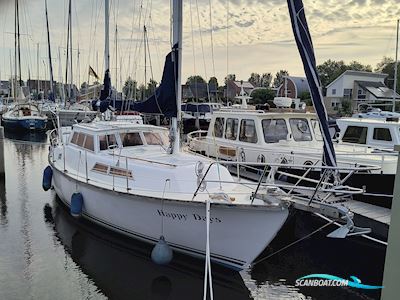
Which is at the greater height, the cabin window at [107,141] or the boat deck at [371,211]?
the cabin window at [107,141]

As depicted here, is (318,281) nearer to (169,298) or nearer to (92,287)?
(169,298)

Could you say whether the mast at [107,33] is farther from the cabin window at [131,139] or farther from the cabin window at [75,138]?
the cabin window at [131,139]

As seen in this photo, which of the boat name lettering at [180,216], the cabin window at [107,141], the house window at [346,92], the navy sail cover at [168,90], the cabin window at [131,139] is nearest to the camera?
the boat name lettering at [180,216]

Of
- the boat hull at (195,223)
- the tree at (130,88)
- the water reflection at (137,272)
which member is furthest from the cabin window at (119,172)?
the tree at (130,88)

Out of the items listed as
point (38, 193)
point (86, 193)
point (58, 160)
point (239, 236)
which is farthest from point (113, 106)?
point (239, 236)

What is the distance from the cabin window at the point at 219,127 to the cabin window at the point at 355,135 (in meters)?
4.10

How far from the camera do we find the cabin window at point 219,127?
12008mm

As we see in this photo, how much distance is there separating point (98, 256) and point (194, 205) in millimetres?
3027

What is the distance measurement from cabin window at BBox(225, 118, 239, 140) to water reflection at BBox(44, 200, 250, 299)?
4601 millimetres

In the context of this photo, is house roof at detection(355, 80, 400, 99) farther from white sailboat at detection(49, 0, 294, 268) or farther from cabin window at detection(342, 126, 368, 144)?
white sailboat at detection(49, 0, 294, 268)

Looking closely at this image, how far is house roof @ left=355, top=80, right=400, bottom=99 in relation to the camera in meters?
45.1

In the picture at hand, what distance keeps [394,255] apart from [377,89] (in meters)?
53.0

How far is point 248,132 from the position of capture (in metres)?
11.1

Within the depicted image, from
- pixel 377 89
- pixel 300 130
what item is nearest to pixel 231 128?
pixel 300 130
